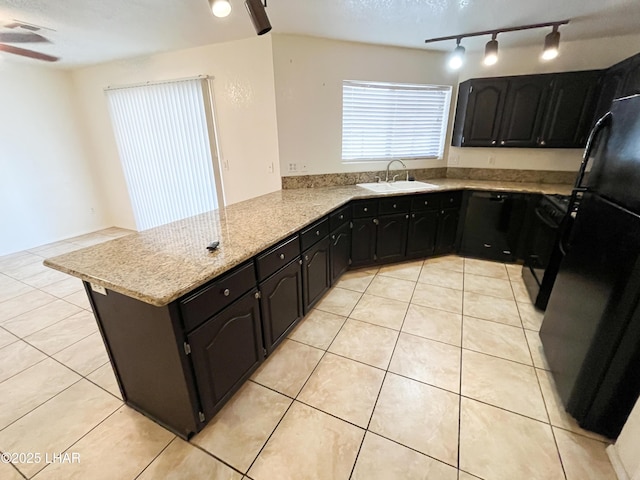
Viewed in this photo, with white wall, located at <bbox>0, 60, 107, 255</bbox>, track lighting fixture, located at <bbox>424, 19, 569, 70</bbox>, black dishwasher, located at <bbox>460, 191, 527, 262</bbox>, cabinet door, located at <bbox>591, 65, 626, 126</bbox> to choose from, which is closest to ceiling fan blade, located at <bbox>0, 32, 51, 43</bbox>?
white wall, located at <bbox>0, 60, 107, 255</bbox>

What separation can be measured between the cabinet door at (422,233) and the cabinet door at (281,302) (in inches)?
64.2

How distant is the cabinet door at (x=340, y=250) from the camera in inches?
98.4

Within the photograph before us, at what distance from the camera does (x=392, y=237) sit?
3.02m

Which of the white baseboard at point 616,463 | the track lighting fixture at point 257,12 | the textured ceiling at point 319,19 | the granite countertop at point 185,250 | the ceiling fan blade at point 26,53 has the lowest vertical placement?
the white baseboard at point 616,463

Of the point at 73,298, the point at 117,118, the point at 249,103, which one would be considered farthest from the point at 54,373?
the point at 117,118

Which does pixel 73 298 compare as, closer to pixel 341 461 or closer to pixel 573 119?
pixel 341 461

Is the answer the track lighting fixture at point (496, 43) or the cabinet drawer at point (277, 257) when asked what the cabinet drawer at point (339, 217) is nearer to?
the cabinet drawer at point (277, 257)

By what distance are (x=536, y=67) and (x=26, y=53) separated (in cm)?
560

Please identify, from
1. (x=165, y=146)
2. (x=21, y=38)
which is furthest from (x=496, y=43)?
(x=21, y=38)

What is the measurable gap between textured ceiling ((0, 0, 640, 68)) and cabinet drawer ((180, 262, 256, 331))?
192 cm

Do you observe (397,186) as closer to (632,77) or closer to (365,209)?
(365,209)

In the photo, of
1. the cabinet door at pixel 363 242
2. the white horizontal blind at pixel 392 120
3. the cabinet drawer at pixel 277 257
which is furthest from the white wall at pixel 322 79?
the cabinet drawer at pixel 277 257

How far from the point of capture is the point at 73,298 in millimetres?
2631

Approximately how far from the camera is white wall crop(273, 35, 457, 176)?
2.69 meters
